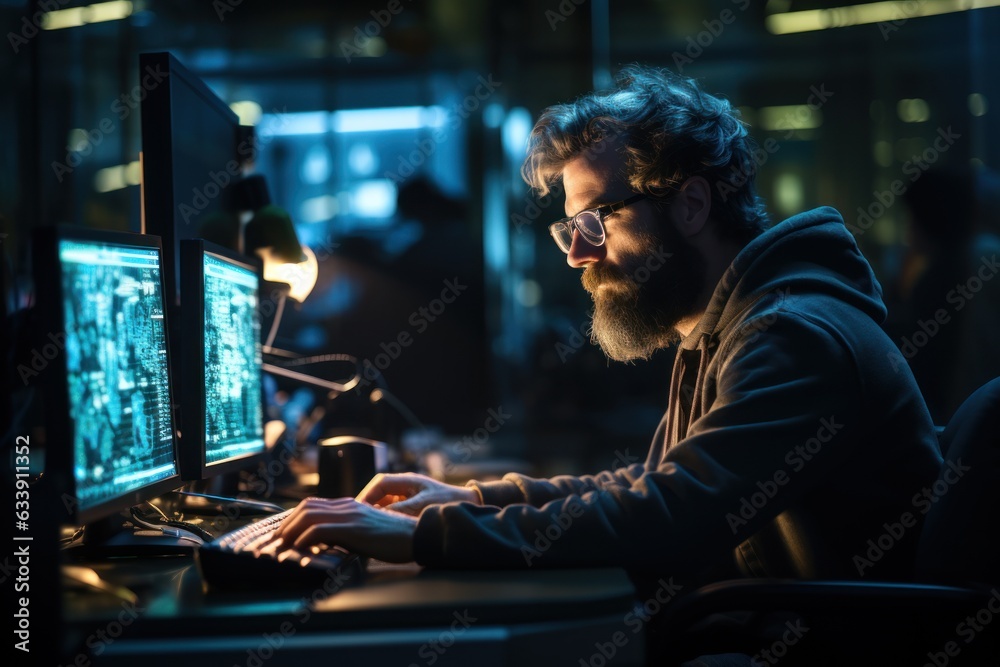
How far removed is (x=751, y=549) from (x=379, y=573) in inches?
24.8

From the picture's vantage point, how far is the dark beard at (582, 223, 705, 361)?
59.6 inches

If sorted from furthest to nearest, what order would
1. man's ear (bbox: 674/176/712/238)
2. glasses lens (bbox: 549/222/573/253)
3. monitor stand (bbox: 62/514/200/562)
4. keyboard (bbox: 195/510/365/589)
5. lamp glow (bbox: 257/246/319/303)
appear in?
1. lamp glow (bbox: 257/246/319/303)
2. glasses lens (bbox: 549/222/573/253)
3. man's ear (bbox: 674/176/712/238)
4. monitor stand (bbox: 62/514/200/562)
5. keyboard (bbox: 195/510/365/589)

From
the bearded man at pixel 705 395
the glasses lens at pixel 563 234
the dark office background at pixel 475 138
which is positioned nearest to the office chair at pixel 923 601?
the bearded man at pixel 705 395

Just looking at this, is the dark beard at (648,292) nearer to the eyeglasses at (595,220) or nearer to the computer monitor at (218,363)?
the eyeglasses at (595,220)

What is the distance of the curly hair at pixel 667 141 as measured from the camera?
4.94 feet

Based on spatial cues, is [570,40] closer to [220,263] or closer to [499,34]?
[499,34]

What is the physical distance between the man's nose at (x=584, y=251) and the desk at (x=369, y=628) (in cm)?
73

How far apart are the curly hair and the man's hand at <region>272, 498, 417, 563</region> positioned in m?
0.76

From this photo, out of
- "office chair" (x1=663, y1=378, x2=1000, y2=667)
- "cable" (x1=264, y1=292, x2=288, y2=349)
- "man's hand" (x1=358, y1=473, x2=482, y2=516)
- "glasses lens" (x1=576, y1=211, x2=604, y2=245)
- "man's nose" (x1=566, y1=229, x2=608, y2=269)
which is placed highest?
"glasses lens" (x1=576, y1=211, x2=604, y2=245)

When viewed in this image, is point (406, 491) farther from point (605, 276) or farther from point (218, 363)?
point (605, 276)

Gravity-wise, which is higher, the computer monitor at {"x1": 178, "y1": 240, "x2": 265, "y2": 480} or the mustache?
the mustache

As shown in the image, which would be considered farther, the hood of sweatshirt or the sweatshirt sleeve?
the hood of sweatshirt

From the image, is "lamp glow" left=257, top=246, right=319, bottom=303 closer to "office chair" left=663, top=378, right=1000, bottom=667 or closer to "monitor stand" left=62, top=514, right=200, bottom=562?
"monitor stand" left=62, top=514, right=200, bottom=562

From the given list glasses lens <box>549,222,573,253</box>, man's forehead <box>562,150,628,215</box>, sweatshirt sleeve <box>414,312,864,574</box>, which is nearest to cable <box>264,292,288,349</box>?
glasses lens <box>549,222,573,253</box>
